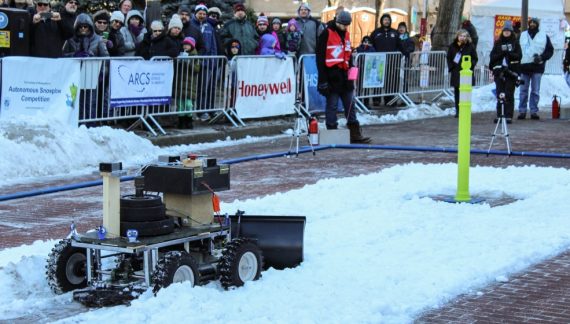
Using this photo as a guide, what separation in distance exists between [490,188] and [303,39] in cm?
965

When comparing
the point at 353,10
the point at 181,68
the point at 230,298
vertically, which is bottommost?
the point at 230,298

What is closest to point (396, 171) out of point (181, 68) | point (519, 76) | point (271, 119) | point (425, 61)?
point (181, 68)

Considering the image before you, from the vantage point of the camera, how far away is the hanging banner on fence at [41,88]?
46.8 feet

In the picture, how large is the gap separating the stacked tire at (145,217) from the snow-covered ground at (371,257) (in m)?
0.47

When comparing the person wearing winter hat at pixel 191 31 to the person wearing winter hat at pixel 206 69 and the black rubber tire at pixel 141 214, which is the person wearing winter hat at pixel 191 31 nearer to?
the person wearing winter hat at pixel 206 69

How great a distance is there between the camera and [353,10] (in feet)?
151

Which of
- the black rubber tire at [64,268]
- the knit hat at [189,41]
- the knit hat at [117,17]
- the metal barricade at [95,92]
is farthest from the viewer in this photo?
the knit hat at [189,41]

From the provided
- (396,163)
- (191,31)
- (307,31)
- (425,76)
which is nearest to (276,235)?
(396,163)

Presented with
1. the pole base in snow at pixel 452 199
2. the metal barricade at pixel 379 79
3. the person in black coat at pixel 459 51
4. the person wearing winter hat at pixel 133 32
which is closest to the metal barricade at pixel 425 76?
the metal barricade at pixel 379 79

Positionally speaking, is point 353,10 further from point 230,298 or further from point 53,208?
point 230,298

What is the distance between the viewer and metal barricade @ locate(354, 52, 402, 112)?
20.9m

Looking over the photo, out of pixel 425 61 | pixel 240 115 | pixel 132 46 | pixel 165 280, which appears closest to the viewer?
pixel 165 280

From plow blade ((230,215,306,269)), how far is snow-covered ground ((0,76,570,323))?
0.52 ft

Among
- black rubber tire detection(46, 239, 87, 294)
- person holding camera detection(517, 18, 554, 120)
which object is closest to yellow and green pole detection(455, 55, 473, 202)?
black rubber tire detection(46, 239, 87, 294)
